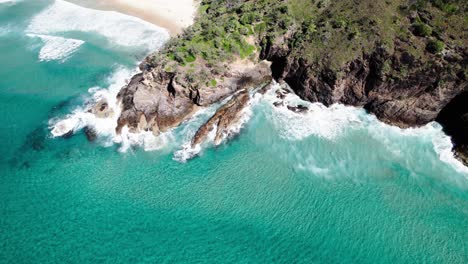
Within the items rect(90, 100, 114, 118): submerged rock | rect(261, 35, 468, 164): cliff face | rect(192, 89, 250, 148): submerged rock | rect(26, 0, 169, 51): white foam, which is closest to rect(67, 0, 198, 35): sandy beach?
rect(26, 0, 169, 51): white foam

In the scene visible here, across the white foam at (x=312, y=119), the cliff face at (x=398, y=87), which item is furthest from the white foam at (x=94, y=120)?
the cliff face at (x=398, y=87)

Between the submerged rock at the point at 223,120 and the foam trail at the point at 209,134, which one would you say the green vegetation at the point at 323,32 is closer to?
the submerged rock at the point at 223,120

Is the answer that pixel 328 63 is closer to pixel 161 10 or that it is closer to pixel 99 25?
pixel 161 10

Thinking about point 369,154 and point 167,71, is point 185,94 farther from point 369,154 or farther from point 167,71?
point 369,154

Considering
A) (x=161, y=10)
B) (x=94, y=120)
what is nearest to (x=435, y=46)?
(x=94, y=120)

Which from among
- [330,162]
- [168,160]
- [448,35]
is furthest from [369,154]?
[168,160]

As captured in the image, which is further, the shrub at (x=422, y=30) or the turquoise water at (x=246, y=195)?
the shrub at (x=422, y=30)

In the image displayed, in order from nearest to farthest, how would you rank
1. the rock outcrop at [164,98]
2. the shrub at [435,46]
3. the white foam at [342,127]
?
1. the shrub at [435,46]
2. the white foam at [342,127]
3. the rock outcrop at [164,98]
